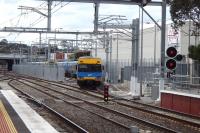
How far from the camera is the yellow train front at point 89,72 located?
51.0m

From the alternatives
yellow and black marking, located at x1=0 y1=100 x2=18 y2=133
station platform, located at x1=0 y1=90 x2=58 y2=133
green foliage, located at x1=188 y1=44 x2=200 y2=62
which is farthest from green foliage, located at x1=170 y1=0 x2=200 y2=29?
yellow and black marking, located at x1=0 y1=100 x2=18 y2=133

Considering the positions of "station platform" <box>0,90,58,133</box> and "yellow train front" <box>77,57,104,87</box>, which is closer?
"station platform" <box>0,90,58,133</box>

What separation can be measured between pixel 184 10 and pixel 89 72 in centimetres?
2398

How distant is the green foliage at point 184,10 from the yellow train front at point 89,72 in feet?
73.2

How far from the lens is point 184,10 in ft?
91.7

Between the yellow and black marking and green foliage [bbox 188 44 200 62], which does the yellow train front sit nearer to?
green foliage [bbox 188 44 200 62]

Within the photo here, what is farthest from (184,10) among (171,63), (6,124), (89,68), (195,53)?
(89,68)

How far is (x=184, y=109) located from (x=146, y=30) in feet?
159

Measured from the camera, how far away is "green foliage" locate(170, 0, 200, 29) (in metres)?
27.2

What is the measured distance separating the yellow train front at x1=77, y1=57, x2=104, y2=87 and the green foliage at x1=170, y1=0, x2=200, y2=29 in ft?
73.2

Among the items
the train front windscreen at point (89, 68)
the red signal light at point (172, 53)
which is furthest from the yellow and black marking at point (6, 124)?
the train front windscreen at point (89, 68)

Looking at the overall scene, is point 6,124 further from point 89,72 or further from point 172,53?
point 89,72

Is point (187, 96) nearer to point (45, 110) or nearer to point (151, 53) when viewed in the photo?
point (45, 110)

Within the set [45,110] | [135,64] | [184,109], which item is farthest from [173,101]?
[135,64]
